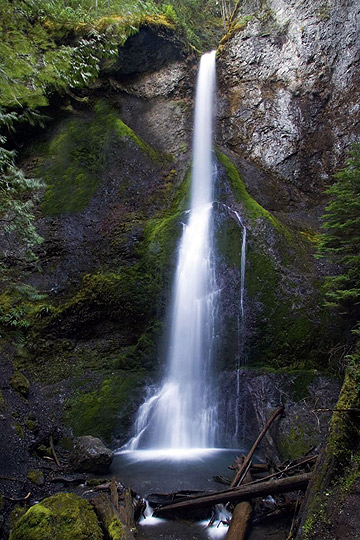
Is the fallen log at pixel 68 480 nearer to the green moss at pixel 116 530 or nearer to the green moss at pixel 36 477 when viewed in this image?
the green moss at pixel 36 477

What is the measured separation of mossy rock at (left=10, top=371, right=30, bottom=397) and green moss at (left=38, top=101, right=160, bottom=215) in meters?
5.74

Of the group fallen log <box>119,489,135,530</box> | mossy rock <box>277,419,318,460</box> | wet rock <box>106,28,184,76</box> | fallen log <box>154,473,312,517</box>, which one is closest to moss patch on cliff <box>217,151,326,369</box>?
mossy rock <box>277,419,318,460</box>

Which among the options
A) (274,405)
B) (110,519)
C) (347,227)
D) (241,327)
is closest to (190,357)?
(241,327)

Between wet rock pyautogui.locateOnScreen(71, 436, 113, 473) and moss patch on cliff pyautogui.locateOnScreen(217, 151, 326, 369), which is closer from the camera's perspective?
wet rock pyautogui.locateOnScreen(71, 436, 113, 473)

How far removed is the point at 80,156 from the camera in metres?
13.5

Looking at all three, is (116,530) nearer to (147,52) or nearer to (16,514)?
(16,514)

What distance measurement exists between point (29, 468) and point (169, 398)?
3.45 meters

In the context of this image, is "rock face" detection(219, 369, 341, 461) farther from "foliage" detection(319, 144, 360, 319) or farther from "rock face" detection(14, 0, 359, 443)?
"foliage" detection(319, 144, 360, 319)

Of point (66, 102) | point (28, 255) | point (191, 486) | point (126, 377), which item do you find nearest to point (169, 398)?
point (126, 377)

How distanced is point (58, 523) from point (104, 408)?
4.64 m

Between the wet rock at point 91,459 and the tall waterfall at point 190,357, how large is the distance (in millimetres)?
1571

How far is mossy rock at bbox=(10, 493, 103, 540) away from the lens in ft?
11.3

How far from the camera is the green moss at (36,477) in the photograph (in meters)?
5.43

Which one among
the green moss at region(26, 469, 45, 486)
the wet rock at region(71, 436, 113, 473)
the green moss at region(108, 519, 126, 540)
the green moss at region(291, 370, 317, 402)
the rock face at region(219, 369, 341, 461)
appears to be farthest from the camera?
the green moss at region(291, 370, 317, 402)
